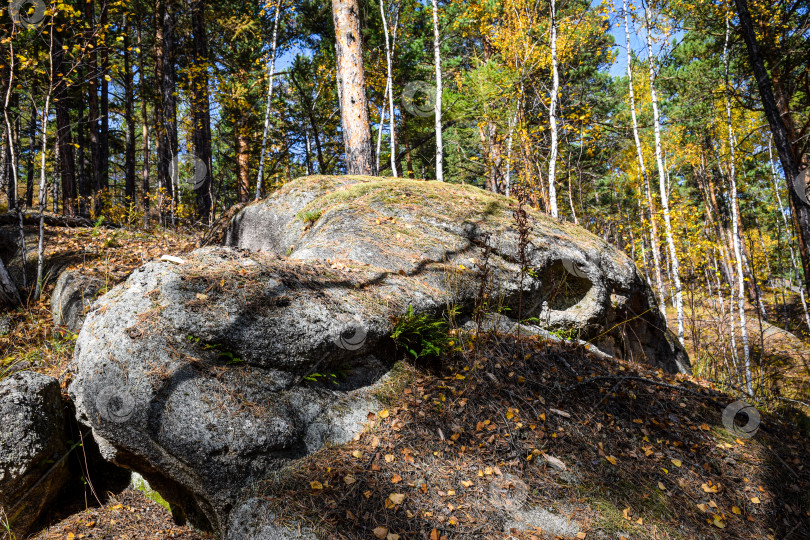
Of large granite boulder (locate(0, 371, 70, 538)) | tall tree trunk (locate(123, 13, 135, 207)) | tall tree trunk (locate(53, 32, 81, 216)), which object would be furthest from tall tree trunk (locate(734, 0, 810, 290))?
tall tree trunk (locate(123, 13, 135, 207))

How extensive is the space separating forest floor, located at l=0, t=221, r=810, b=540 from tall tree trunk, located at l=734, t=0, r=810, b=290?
355 cm

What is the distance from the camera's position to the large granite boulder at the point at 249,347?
232 centimetres

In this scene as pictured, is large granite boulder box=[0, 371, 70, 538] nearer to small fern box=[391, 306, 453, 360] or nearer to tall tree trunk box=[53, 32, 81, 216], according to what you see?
small fern box=[391, 306, 453, 360]

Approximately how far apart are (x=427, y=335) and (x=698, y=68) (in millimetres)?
18509

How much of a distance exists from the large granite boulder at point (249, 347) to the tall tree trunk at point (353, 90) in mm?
2756

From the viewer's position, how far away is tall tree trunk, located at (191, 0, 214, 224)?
418 inches

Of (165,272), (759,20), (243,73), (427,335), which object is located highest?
(243,73)

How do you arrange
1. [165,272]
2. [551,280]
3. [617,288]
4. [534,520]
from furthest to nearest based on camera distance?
[617,288] → [551,280] → [165,272] → [534,520]

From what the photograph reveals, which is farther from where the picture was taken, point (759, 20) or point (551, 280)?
point (759, 20)

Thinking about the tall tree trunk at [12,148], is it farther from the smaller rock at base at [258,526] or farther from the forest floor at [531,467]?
the smaller rock at base at [258,526]

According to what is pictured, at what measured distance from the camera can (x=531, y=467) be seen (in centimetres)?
266

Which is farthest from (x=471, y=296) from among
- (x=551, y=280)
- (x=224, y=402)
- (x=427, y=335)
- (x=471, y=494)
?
(x=224, y=402)

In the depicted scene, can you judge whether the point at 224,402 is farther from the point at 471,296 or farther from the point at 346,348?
the point at 471,296

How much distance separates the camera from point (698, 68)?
1530cm
